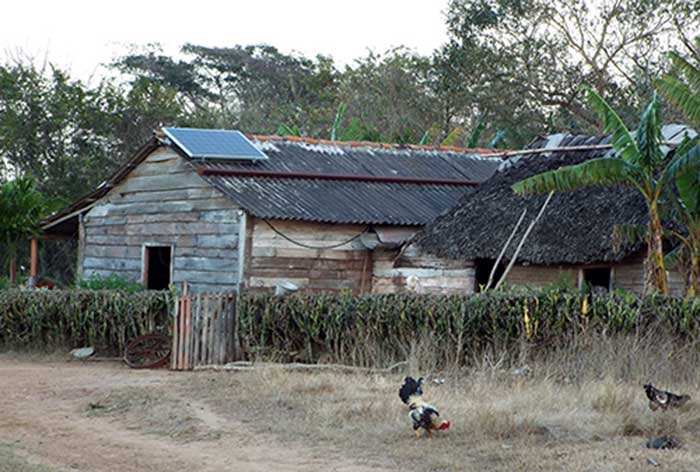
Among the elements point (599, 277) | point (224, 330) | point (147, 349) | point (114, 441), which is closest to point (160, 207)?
point (147, 349)

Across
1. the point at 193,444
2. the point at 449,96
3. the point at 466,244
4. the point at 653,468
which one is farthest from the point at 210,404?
the point at 449,96

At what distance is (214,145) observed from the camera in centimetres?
2120

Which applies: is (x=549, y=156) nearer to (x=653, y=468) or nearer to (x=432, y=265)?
(x=432, y=265)

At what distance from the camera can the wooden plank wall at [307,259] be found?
774 inches

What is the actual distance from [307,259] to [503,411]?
11264 millimetres

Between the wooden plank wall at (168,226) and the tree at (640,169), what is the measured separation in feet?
22.8

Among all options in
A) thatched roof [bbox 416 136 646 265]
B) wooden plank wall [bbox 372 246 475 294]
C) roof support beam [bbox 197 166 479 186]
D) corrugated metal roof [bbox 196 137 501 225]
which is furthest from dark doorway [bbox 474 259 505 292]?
roof support beam [bbox 197 166 479 186]

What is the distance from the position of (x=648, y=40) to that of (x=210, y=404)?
25310mm

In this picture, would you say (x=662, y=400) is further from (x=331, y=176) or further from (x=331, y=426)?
(x=331, y=176)

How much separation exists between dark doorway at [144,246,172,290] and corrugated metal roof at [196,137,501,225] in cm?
298

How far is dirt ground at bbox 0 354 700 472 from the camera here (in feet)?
27.7

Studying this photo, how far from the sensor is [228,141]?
21.6 m

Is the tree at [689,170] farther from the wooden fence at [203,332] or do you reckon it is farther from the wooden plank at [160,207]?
the wooden plank at [160,207]

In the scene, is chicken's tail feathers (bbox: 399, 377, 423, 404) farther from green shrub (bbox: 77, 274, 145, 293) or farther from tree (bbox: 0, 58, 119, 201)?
tree (bbox: 0, 58, 119, 201)
